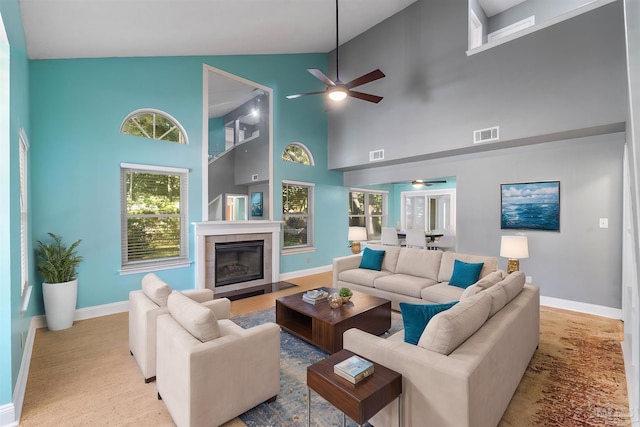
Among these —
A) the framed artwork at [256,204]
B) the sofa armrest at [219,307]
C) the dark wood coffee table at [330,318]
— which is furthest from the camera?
the framed artwork at [256,204]

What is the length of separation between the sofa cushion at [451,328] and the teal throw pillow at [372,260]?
2.87 metres

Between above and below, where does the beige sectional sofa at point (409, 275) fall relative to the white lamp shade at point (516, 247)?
below

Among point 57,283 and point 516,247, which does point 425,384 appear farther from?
point 57,283

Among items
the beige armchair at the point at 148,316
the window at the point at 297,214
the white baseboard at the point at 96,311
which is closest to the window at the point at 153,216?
the white baseboard at the point at 96,311

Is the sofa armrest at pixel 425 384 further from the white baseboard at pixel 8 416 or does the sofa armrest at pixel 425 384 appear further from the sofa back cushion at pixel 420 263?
the sofa back cushion at pixel 420 263

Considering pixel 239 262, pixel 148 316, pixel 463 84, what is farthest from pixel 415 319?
pixel 463 84

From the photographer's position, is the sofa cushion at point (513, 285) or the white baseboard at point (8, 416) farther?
the sofa cushion at point (513, 285)

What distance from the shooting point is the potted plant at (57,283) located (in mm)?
3543

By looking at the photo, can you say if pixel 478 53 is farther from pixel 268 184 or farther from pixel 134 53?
pixel 134 53

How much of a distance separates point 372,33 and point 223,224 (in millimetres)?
5027

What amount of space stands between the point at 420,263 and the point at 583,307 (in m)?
2.37

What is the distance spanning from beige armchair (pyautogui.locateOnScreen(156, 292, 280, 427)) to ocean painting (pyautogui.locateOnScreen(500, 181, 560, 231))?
446 centimetres

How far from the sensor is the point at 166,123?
15.7 feet

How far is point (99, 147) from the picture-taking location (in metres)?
4.08
